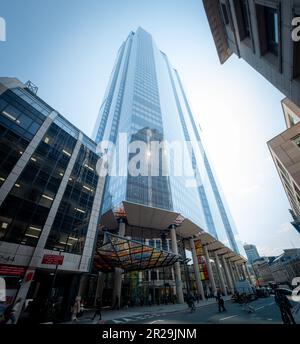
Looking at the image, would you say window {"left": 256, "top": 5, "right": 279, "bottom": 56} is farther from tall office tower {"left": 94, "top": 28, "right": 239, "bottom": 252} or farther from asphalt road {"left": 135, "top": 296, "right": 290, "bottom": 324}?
tall office tower {"left": 94, "top": 28, "right": 239, "bottom": 252}

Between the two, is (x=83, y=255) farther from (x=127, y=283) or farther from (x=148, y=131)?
(x=148, y=131)

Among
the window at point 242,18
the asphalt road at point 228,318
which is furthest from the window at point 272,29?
the asphalt road at point 228,318

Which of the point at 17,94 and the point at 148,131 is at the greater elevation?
the point at 148,131

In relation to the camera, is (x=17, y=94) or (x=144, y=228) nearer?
(x=17, y=94)

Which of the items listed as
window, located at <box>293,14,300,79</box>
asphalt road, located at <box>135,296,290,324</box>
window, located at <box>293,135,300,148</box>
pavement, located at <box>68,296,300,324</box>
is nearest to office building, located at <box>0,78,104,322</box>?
pavement, located at <box>68,296,300,324</box>

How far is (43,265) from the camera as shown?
17406 mm

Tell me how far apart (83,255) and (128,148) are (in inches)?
1099

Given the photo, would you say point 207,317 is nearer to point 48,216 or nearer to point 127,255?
point 127,255

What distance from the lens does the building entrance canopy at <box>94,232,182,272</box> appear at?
19331mm

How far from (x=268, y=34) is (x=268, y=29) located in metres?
0.28

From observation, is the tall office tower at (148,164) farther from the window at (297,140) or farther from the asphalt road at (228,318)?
the window at (297,140)
